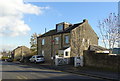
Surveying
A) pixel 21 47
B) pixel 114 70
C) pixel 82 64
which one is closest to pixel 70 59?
pixel 82 64

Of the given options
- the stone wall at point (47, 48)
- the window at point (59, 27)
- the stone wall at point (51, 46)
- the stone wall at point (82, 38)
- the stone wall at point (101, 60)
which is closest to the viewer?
the stone wall at point (101, 60)

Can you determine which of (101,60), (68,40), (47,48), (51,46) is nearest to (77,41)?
(68,40)

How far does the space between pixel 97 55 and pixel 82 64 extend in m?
3.47

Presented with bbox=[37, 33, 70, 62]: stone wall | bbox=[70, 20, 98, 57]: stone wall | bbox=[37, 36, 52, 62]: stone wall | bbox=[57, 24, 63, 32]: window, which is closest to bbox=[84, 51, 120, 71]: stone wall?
bbox=[70, 20, 98, 57]: stone wall

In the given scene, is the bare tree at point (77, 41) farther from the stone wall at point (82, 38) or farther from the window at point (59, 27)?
the window at point (59, 27)

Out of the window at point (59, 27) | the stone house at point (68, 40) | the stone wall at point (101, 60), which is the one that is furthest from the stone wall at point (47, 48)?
the stone wall at point (101, 60)

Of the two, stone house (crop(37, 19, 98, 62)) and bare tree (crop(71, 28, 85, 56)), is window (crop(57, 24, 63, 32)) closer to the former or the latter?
stone house (crop(37, 19, 98, 62))

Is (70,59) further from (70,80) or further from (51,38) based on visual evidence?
(70,80)

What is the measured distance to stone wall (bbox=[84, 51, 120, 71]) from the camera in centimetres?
1704

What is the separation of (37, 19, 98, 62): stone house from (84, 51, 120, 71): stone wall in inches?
308

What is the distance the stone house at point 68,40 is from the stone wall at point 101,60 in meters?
7.83

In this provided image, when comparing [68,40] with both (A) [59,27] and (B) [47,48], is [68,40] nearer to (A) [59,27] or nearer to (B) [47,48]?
(A) [59,27]

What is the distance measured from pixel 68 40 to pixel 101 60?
13962 mm

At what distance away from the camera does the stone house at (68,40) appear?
31422 millimetres
